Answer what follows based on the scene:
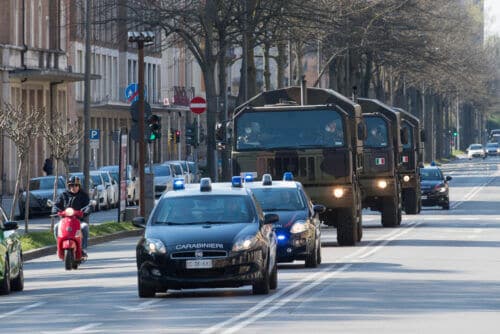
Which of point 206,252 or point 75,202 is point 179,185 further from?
point 75,202

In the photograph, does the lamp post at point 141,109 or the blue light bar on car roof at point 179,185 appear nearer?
the blue light bar on car roof at point 179,185

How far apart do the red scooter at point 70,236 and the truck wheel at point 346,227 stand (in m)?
7.81

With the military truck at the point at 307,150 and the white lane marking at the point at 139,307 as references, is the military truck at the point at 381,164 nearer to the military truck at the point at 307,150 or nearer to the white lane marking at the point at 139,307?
the military truck at the point at 307,150

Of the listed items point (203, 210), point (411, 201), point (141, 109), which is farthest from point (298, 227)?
point (411, 201)

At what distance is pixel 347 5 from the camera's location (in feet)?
219

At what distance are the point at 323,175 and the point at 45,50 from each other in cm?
4387

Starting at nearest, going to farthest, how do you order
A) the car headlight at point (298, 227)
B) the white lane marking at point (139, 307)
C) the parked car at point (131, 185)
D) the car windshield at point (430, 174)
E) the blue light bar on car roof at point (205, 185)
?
the white lane marking at point (139, 307) → the blue light bar on car roof at point (205, 185) → the car headlight at point (298, 227) → the car windshield at point (430, 174) → the parked car at point (131, 185)

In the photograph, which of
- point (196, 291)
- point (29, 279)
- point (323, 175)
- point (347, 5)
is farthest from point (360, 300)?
point (347, 5)

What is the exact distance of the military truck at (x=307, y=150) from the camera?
36781 millimetres

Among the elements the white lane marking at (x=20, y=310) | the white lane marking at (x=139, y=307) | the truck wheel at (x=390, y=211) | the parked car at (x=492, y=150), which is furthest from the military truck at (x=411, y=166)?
the parked car at (x=492, y=150)

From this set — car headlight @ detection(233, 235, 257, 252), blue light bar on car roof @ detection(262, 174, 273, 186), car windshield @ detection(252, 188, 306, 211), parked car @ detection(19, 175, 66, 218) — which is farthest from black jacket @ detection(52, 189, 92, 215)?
parked car @ detection(19, 175, 66, 218)

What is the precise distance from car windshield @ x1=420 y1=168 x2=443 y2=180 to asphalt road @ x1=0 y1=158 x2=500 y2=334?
26041 mm

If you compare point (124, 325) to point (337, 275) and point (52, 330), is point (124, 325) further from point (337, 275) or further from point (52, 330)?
point (337, 275)

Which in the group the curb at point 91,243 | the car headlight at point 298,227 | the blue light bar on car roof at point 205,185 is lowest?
the curb at point 91,243
